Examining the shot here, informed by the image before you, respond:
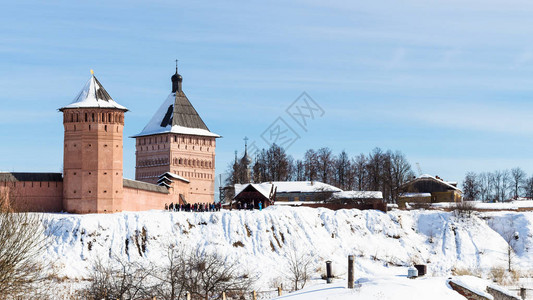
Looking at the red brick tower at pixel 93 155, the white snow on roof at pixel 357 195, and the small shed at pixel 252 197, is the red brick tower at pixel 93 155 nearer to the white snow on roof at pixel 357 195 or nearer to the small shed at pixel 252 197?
the small shed at pixel 252 197

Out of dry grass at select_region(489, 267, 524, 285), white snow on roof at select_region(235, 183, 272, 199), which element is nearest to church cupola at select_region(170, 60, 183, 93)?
white snow on roof at select_region(235, 183, 272, 199)

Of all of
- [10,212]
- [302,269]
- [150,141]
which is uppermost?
[150,141]

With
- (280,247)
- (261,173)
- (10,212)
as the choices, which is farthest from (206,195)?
(10,212)

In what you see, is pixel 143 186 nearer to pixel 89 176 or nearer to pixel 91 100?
pixel 89 176

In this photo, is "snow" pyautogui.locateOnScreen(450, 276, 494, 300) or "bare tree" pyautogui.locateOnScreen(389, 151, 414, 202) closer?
"snow" pyautogui.locateOnScreen(450, 276, 494, 300)

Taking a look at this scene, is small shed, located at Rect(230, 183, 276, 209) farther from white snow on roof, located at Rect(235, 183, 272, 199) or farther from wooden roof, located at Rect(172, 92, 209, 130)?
wooden roof, located at Rect(172, 92, 209, 130)

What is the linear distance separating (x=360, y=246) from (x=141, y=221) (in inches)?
551

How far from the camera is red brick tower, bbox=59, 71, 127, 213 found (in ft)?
163

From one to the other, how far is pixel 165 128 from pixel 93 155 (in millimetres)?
19727

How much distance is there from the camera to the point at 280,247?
48906 millimetres

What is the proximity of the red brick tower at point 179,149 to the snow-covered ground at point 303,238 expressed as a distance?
1712cm

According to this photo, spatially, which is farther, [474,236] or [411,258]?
[474,236]

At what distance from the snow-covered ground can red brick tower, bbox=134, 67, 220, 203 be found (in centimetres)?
1712

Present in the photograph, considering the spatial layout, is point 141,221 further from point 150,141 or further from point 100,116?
point 150,141
